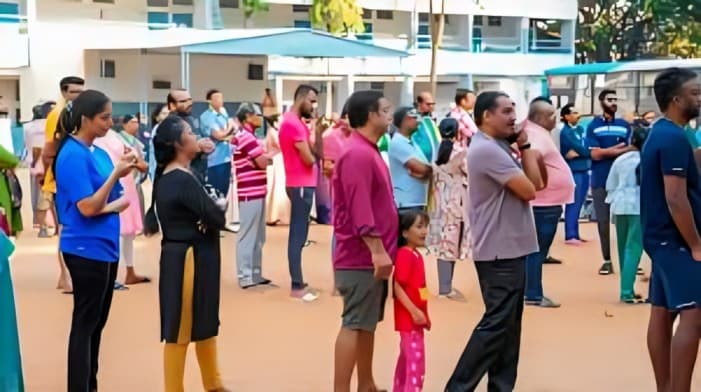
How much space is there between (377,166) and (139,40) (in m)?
Answer: 22.2

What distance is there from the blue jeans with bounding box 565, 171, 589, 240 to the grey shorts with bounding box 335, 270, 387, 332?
783 centimetres

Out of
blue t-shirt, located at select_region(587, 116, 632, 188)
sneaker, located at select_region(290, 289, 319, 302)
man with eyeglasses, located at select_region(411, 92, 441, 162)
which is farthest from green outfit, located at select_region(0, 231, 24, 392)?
blue t-shirt, located at select_region(587, 116, 632, 188)

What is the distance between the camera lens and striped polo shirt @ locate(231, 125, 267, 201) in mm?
10898

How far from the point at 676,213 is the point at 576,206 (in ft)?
27.8

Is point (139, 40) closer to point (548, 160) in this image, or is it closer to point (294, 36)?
point (294, 36)

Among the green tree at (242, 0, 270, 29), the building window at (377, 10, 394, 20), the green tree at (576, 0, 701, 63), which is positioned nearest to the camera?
the green tree at (242, 0, 270, 29)

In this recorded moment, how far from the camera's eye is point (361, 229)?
6.20 meters

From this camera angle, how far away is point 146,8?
38.7 m

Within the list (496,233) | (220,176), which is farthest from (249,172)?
(496,233)

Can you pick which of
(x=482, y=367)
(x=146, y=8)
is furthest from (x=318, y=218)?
(x=146, y=8)

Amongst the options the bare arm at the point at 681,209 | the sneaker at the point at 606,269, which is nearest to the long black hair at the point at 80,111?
the bare arm at the point at 681,209

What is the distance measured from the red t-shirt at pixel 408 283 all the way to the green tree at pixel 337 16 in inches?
1291

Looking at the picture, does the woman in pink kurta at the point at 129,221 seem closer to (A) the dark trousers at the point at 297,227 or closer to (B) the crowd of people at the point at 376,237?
(A) the dark trousers at the point at 297,227

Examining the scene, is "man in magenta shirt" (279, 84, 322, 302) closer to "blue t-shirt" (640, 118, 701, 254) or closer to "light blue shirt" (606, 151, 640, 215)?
"light blue shirt" (606, 151, 640, 215)
